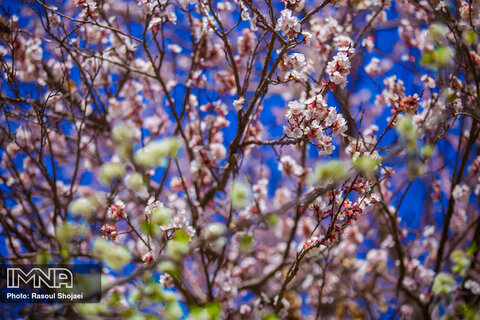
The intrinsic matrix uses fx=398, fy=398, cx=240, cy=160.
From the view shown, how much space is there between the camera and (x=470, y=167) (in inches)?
165

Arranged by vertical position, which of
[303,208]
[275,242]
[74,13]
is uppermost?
[74,13]

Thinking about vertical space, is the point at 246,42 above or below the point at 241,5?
above

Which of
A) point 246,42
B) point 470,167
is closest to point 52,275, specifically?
point 246,42

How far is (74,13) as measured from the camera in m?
4.29

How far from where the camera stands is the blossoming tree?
2578 mm

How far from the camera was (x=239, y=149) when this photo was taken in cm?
327

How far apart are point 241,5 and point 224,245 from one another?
1.92m

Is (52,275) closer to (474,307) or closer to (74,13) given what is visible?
(74,13)

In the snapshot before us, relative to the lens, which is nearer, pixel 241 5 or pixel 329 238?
pixel 329 238

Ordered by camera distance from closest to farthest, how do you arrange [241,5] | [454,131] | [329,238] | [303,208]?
[329,238]
[241,5]
[303,208]
[454,131]

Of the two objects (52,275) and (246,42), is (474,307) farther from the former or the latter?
(52,275)

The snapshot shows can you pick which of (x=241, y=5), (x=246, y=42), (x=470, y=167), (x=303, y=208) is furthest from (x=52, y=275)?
(x=470, y=167)

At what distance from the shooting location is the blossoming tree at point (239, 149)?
2578 millimetres

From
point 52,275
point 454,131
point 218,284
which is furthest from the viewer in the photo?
point 454,131
